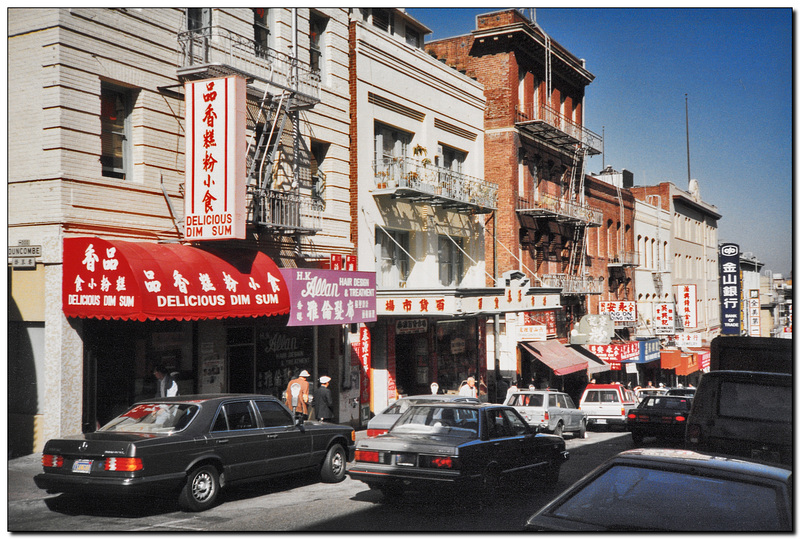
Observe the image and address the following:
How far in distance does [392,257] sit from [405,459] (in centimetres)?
1325

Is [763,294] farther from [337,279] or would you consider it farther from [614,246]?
[337,279]

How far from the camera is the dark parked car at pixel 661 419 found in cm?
1917

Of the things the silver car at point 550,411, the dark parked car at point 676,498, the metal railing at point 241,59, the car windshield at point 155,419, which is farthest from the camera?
the silver car at point 550,411

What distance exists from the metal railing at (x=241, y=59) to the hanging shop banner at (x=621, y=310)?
23577mm

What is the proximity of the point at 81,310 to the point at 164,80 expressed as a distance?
16.6ft

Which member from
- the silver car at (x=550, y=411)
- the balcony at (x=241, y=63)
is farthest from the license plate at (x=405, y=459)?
the silver car at (x=550, y=411)

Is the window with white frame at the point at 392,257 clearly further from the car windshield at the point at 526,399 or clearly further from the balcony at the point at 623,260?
the balcony at the point at 623,260

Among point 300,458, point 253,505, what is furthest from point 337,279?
point 253,505

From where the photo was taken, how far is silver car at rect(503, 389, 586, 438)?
67.6 feet

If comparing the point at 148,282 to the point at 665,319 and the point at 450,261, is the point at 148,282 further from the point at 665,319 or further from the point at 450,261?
the point at 665,319

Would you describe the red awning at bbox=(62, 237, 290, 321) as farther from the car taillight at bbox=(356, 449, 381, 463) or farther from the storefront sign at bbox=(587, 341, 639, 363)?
the storefront sign at bbox=(587, 341, 639, 363)

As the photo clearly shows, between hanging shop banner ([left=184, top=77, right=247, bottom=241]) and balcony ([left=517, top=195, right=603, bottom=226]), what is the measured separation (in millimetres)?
18614

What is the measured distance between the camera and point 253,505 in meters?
10.5

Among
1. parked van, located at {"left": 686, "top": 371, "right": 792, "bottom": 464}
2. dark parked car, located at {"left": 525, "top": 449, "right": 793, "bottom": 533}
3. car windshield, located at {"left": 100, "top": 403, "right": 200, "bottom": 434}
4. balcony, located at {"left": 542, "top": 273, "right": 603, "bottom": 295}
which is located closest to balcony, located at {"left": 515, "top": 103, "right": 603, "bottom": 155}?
balcony, located at {"left": 542, "top": 273, "right": 603, "bottom": 295}
